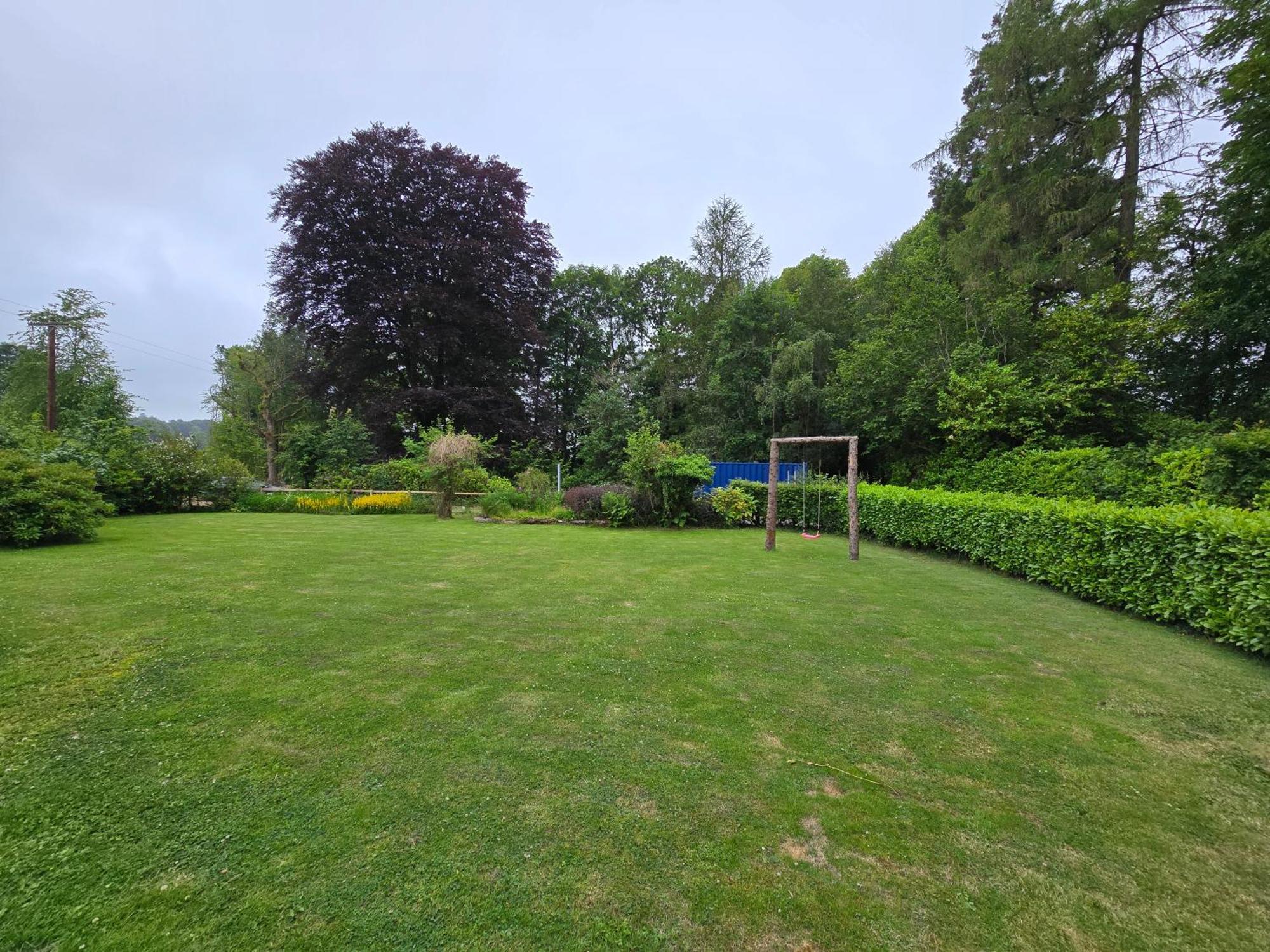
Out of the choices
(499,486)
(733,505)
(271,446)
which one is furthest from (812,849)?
(271,446)

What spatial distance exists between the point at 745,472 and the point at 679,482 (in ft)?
20.0

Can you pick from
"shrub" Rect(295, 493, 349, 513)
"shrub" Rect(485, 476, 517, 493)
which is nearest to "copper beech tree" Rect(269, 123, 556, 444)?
"shrub" Rect(295, 493, 349, 513)

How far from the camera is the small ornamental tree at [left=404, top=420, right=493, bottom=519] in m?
12.0

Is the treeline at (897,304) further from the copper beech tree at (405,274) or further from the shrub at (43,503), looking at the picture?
the shrub at (43,503)

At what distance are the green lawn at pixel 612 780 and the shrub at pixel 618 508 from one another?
6.89m

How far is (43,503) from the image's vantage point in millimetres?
7070

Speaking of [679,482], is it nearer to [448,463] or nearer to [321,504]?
[448,463]

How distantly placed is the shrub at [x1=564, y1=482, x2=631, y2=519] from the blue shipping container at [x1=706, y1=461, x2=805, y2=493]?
15.4 feet

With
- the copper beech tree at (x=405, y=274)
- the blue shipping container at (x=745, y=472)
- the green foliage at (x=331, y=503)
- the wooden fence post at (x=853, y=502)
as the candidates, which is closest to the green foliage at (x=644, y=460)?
the wooden fence post at (x=853, y=502)

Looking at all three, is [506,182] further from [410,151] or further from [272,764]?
[272,764]

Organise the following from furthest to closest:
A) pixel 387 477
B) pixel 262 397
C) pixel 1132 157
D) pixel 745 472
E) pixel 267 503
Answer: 1. pixel 262 397
2. pixel 745 472
3. pixel 387 477
4. pixel 267 503
5. pixel 1132 157

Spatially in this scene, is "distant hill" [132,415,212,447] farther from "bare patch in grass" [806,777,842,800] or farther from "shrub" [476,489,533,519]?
"bare patch in grass" [806,777,842,800]

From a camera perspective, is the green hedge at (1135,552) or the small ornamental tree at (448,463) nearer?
the green hedge at (1135,552)

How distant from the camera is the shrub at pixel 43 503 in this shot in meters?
6.89
